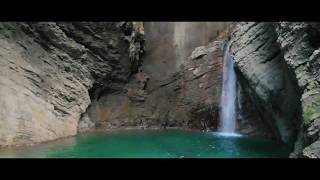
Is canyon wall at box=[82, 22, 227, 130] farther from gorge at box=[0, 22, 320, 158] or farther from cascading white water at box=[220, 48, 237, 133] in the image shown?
cascading white water at box=[220, 48, 237, 133]

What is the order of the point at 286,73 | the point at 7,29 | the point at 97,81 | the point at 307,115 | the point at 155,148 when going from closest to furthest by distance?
the point at 307,115 → the point at 286,73 → the point at 155,148 → the point at 7,29 → the point at 97,81

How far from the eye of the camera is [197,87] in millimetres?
23812

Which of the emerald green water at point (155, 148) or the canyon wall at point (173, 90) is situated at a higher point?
the canyon wall at point (173, 90)

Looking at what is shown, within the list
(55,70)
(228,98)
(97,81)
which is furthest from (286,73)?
(97,81)

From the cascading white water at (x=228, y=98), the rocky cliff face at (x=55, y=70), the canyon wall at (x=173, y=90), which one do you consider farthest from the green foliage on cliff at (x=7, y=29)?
the cascading white water at (x=228, y=98)

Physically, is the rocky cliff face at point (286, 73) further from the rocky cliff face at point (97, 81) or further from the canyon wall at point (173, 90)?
the rocky cliff face at point (97, 81)

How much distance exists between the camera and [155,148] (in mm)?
15039

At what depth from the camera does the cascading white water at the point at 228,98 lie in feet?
70.3

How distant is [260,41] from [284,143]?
460 cm

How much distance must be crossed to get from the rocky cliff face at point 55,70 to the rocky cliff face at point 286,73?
7.42 meters

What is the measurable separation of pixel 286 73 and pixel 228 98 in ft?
27.4

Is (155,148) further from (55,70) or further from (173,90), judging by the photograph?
(173,90)
